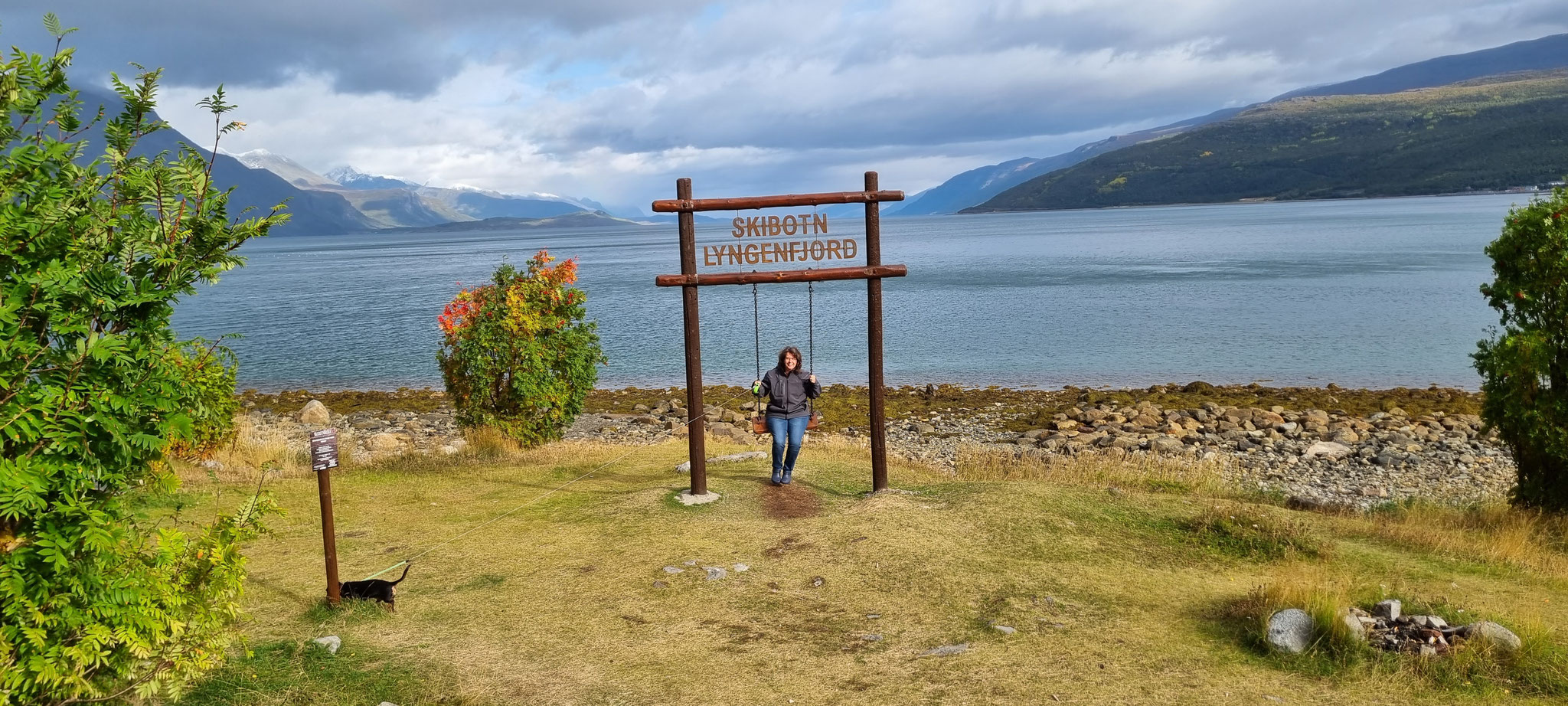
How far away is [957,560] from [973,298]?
55.6 metres

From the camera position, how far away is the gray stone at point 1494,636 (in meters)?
7.38

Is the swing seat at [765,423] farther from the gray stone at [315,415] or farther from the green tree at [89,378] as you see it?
the gray stone at [315,415]

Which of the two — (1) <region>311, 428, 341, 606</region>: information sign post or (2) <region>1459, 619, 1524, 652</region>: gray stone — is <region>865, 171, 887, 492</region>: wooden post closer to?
(1) <region>311, 428, 341, 606</region>: information sign post

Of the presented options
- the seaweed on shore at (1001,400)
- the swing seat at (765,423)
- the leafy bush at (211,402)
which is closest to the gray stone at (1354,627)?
the swing seat at (765,423)

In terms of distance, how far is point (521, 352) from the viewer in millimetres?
17078

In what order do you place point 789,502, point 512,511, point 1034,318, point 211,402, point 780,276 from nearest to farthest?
point 780,276 < point 789,502 < point 512,511 < point 211,402 < point 1034,318

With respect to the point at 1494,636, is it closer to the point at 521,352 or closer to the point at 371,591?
the point at 371,591

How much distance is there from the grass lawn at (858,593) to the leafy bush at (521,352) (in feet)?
10.6

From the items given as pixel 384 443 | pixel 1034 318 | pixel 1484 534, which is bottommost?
pixel 1034 318

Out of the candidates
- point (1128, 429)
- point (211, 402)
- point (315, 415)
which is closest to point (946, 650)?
point (211, 402)

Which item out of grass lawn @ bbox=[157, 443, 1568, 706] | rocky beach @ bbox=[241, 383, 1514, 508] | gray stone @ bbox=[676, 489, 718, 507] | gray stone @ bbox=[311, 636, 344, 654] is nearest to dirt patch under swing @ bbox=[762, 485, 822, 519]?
grass lawn @ bbox=[157, 443, 1568, 706]

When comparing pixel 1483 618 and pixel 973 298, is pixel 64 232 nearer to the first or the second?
pixel 1483 618

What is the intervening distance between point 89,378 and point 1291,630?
8.09 metres

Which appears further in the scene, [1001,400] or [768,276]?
[1001,400]
